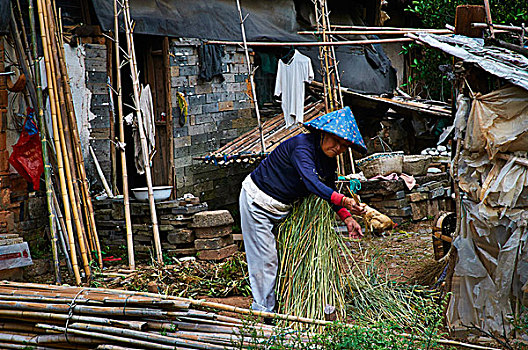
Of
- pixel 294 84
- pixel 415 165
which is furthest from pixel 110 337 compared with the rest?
pixel 415 165

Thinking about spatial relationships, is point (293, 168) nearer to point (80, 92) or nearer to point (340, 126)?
point (340, 126)

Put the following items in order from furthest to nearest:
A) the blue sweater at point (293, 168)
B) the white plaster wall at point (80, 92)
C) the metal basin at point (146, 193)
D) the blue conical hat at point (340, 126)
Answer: the white plaster wall at point (80, 92)
the metal basin at point (146, 193)
the blue sweater at point (293, 168)
the blue conical hat at point (340, 126)

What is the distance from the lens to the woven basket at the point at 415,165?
952 centimetres

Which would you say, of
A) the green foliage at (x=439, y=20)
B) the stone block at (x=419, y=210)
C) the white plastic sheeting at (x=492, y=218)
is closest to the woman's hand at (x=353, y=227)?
the white plastic sheeting at (x=492, y=218)

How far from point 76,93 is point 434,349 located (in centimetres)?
528

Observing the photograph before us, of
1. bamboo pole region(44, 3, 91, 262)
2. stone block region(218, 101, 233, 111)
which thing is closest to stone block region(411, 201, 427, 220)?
stone block region(218, 101, 233, 111)

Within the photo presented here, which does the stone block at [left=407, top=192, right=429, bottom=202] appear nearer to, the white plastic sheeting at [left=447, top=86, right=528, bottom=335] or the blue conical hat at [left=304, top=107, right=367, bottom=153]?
the white plastic sheeting at [left=447, top=86, right=528, bottom=335]

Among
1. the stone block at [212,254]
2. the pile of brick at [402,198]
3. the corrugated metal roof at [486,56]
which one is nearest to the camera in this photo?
the corrugated metal roof at [486,56]

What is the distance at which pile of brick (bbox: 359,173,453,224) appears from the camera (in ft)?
29.7

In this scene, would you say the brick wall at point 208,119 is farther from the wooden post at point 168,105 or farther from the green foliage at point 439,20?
the green foliage at point 439,20

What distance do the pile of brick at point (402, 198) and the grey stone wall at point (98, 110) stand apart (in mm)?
3688

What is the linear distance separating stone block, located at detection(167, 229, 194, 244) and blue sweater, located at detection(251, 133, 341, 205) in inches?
96.1

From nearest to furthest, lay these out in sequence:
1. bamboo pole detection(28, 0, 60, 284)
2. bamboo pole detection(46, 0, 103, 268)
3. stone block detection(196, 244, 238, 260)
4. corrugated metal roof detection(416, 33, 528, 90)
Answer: corrugated metal roof detection(416, 33, 528, 90)
bamboo pole detection(28, 0, 60, 284)
bamboo pole detection(46, 0, 103, 268)
stone block detection(196, 244, 238, 260)

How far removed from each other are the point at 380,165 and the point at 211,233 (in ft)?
10.9
